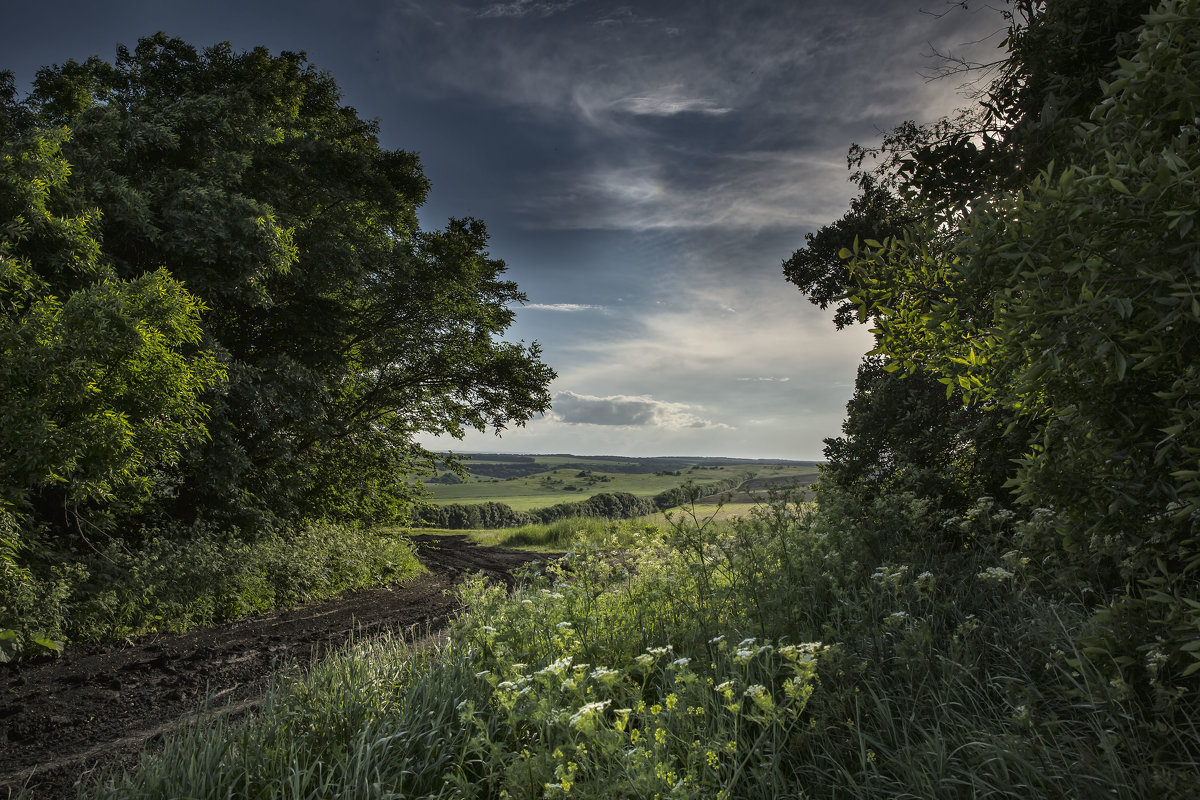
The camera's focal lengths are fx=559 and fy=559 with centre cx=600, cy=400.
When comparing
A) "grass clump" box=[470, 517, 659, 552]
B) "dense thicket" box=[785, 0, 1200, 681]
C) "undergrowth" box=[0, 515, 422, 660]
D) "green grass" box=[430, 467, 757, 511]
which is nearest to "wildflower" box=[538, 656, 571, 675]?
"dense thicket" box=[785, 0, 1200, 681]

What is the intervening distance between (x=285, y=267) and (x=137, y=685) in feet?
25.5

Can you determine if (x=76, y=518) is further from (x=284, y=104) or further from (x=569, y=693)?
(x=284, y=104)

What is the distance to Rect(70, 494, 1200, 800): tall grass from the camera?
8.57 feet

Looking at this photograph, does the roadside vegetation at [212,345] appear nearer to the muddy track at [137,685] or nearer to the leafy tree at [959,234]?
the muddy track at [137,685]

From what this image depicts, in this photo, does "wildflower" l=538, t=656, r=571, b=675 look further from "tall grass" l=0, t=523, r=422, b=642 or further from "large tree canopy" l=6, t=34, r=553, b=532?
"large tree canopy" l=6, t=34, r=553, b=532

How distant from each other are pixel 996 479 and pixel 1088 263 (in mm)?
5084

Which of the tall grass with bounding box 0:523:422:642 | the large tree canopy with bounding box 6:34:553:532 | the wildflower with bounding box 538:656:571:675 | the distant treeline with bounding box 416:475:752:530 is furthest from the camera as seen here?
the distant treeline with bounding box 416:475:752:530

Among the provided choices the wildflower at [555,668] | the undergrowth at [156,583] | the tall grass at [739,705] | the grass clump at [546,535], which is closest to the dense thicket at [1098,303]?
the tall grass at [739,705]

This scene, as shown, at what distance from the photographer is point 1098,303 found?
2426 millimetres

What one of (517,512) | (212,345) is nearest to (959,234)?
(212,345)

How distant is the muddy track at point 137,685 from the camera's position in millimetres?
4867

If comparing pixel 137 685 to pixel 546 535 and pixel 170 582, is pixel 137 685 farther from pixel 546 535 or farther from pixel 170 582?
pixel 546 535

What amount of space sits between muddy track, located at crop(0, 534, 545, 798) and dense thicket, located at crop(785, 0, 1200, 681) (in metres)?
5.91

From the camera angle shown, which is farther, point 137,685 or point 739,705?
point 137,685
